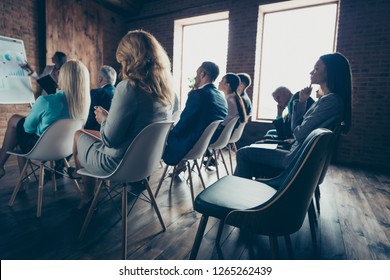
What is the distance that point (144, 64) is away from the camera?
157 centimetres

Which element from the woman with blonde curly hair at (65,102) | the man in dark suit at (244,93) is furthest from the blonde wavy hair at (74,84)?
the man in dark suit at (244,93)

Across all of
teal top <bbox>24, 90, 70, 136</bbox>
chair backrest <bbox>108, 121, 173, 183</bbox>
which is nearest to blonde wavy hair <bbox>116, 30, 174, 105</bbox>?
chair backrest <bbox>108, 121, 173, 183</bbox>

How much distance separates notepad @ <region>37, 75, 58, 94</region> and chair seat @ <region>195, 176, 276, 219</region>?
2.79 m

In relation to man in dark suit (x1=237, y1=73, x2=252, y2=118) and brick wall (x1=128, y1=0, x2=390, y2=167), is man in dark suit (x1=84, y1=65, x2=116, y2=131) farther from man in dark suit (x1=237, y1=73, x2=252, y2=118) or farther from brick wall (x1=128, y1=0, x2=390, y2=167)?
brick wall (x1=128, y1=0, x2=390, y2=167)

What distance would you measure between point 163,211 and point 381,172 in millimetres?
3695

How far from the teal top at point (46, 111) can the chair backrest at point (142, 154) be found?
106 centimetres

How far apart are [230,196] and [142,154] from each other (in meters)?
0.60

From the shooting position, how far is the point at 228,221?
1176 millimetres

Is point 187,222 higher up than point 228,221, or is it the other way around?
point 228,221

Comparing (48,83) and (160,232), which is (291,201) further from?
(48,83)

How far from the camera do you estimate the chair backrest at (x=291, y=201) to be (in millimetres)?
1026

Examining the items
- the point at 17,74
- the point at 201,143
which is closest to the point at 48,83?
the point at 17,74
